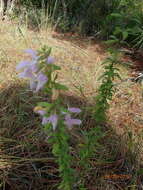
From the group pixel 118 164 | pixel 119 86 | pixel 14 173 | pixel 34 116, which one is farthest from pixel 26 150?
pixel 119 86

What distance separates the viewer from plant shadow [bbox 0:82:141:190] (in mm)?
1730

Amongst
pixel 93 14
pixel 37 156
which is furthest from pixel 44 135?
pixel 93 14

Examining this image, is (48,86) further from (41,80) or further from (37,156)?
(37,156)

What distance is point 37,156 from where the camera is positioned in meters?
1.86

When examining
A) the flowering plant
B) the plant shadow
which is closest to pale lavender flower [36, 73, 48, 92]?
the flowering plant

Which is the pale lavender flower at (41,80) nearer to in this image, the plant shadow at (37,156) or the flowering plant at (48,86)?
the flowering plant at (48,86)

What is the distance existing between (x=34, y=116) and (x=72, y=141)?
44 centimetres

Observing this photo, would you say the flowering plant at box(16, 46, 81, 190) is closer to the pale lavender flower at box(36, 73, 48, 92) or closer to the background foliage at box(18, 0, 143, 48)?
the pale lavender flower at box(36, 73, 48, 92)

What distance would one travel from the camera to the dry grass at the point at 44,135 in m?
1.75

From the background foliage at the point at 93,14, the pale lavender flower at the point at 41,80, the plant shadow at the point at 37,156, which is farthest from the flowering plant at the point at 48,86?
the background foliage at the point at 93,14

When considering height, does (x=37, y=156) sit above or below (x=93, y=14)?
below

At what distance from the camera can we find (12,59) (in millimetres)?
3012

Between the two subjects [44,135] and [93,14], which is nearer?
[44,135]

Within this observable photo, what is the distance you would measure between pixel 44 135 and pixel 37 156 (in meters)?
0.19
